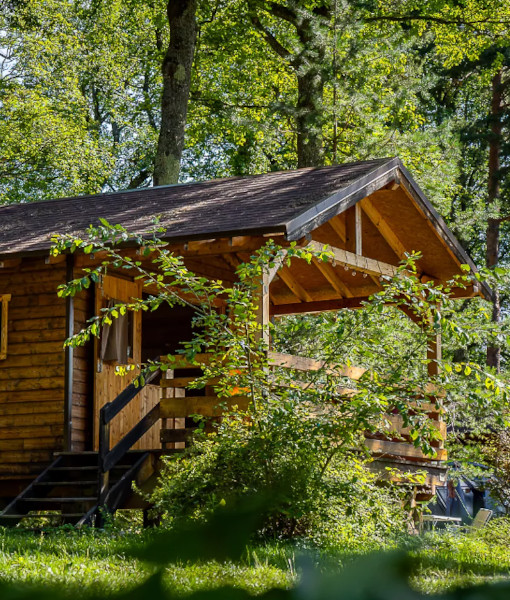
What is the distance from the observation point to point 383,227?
13.4 meters

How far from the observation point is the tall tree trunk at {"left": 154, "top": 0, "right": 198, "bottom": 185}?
19234 millimetres

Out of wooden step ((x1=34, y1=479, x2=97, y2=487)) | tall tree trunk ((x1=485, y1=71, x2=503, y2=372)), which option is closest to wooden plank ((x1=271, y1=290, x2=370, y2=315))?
wooden step ((x1=34, y1=479, x2=97, y2=487))

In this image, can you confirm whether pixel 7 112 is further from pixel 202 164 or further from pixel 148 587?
pixel 148 587

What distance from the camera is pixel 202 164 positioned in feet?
113

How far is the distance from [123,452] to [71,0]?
28073 mm

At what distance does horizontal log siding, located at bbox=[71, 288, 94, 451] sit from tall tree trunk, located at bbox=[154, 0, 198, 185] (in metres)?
7.94

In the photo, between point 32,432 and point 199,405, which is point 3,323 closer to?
point 32,432

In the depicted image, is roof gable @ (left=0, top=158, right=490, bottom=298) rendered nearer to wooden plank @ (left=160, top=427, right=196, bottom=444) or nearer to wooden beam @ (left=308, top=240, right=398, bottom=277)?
wooden beam @ (left=308, top=240, right=398, bottom=277)

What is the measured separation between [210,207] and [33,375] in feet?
9.98

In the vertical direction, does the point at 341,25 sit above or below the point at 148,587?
above

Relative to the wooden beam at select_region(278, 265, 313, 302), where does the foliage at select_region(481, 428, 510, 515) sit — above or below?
below

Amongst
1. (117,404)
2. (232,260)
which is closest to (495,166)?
(232,260)

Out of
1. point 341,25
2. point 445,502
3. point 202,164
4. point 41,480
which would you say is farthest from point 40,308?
point 202,164

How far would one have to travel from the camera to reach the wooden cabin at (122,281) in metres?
10.5
